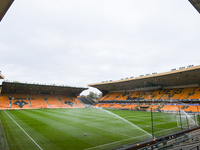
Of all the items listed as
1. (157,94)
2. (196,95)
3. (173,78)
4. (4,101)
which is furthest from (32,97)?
(196,95)

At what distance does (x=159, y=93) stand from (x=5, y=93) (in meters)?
58.4

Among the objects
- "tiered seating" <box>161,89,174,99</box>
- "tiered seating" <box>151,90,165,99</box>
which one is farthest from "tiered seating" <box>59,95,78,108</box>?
"tiered seating" <box>161,89,174,99</box>

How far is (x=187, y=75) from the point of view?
3875 cm

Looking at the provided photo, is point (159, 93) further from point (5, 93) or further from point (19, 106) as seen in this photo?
point (5, 93)

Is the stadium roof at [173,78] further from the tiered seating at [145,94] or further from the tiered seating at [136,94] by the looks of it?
the tiered seating at [145,94]

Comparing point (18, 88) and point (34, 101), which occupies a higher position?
point (18, 88)

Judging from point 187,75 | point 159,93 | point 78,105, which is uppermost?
point 187,75

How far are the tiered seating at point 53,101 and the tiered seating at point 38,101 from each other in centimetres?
216

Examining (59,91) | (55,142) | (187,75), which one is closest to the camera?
(55,142)

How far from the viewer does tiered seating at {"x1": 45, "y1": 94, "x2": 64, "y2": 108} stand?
56506mm

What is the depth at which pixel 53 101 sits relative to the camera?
59.4 metres

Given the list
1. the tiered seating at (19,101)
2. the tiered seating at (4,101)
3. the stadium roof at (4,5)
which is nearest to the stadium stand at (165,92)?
the tiered seating at (19,101)

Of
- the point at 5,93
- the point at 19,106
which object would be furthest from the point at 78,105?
the point at 5,93

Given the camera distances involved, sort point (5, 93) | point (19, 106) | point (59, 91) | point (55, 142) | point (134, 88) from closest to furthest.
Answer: point (55, 142) < point (19, 106) < point (5, 93) < point (134, 88) < point (59, 91)
